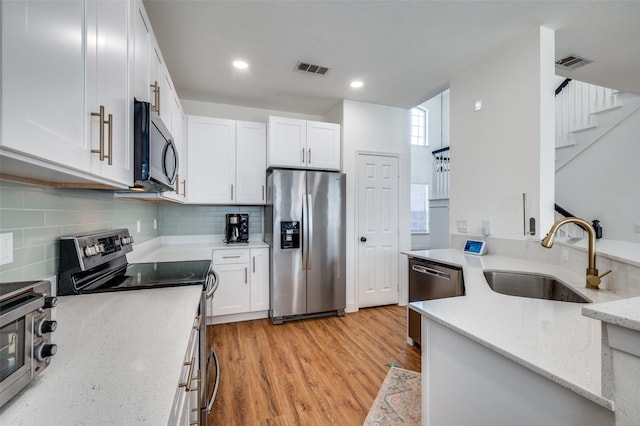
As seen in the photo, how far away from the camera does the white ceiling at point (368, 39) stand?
1.96 meters

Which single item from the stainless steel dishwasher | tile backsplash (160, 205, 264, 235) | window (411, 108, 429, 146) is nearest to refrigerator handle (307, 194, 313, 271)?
tile backsplash (160, 205, 264, 235)

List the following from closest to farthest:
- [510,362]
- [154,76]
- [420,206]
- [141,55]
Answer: [510,362]
[141,55]
[154,76]
[420,206]

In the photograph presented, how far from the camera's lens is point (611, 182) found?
3.52m

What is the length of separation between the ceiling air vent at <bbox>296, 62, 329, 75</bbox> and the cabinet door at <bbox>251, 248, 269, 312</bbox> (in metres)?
1.98

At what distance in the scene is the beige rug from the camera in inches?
66.5

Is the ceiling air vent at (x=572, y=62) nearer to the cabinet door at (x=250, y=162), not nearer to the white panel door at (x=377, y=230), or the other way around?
the white panel door at (x=377, y=230)

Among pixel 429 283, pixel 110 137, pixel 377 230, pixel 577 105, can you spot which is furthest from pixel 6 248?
pixel 577 105

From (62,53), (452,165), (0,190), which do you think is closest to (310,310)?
(452,165)

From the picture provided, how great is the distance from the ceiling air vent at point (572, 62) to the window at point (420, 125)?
4706 millimetres

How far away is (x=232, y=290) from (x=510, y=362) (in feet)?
9.07

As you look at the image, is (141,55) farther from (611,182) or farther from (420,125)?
(420,125)

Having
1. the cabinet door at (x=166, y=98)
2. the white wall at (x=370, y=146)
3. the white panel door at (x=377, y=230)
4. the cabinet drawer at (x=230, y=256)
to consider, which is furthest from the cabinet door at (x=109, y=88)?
the white panel door at (x=377, y=230)

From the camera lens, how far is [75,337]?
901mm

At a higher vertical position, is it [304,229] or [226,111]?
[226,111]
